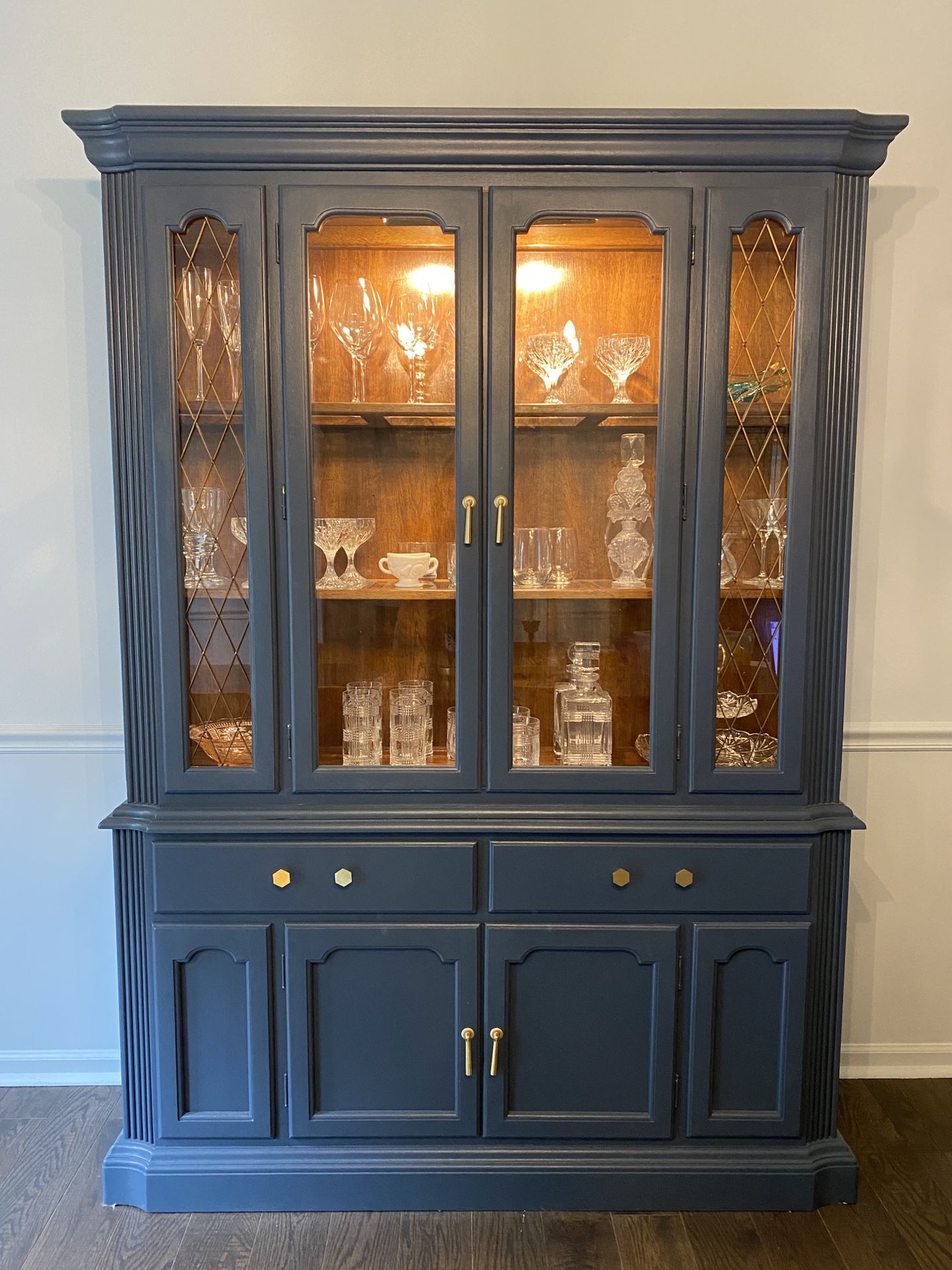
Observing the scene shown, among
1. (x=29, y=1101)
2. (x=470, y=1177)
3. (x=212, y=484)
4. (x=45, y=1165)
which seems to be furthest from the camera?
(x=29, y=1101)

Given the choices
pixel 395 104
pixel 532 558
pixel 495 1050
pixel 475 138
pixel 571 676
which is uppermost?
pixel 395 104

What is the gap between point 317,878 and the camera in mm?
1935

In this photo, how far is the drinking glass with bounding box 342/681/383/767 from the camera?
1963 millimetres

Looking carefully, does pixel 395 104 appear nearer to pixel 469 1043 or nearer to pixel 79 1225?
pixel 469 1043

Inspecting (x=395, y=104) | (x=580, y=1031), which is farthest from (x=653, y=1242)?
(x=395, y=104)

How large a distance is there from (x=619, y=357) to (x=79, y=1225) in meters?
2.12

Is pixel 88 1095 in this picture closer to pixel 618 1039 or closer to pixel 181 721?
pixel 181 721

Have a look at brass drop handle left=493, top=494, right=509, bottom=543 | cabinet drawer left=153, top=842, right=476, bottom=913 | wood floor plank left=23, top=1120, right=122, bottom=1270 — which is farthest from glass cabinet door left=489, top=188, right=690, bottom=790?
wood floor plank left=23, top=1120, right=122, bottom=1270

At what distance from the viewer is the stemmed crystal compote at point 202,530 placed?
1.89m

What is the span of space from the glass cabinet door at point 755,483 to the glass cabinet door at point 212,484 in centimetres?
88

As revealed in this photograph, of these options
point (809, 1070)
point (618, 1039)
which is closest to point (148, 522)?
point (618, 1039)

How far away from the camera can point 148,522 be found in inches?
74.3

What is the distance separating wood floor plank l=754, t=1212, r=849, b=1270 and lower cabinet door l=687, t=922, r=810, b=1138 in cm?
17

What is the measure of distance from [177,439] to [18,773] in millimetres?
1076
